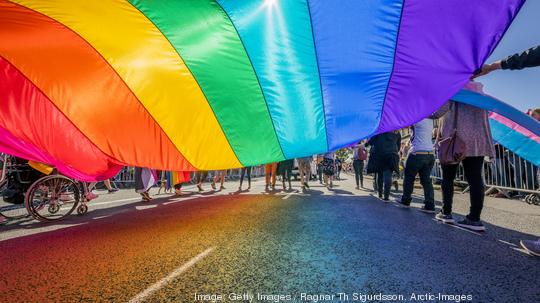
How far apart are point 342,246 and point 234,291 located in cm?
155

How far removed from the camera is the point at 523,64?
8.96 ft

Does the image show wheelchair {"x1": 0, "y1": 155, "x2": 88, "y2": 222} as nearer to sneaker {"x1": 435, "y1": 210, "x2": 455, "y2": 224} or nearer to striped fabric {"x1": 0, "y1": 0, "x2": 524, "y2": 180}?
striped fabric {"x1": 0, "y1": 0, "x2": 524, "y2": 180}

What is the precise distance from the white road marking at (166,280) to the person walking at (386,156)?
5.13 metres

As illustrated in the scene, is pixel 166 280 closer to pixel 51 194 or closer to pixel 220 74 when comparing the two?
pixel 220 74

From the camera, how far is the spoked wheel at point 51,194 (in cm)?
485

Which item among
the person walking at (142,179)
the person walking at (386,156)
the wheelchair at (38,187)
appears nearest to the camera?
→ the wheelchair at (38,187)

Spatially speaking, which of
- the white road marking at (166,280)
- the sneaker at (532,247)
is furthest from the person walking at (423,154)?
the white road marking at (166,280)

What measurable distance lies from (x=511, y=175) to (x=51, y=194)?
11.3 m

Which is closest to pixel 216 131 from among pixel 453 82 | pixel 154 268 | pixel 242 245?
pixel 242 245

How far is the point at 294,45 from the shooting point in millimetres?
3021

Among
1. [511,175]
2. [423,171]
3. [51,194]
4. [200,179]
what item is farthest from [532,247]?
[200,179]

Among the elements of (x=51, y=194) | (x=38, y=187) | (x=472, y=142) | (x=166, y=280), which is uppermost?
(x=472, y=142)

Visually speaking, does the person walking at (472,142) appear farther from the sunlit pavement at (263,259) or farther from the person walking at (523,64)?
the person walking at (523,64)

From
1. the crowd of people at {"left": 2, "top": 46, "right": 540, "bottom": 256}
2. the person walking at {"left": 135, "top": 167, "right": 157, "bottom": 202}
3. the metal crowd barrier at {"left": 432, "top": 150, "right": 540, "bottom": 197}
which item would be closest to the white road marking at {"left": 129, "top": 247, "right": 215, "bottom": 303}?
the crowd of people at {"left": 2, "top": 46, "right": 540, "bottom": 256}
